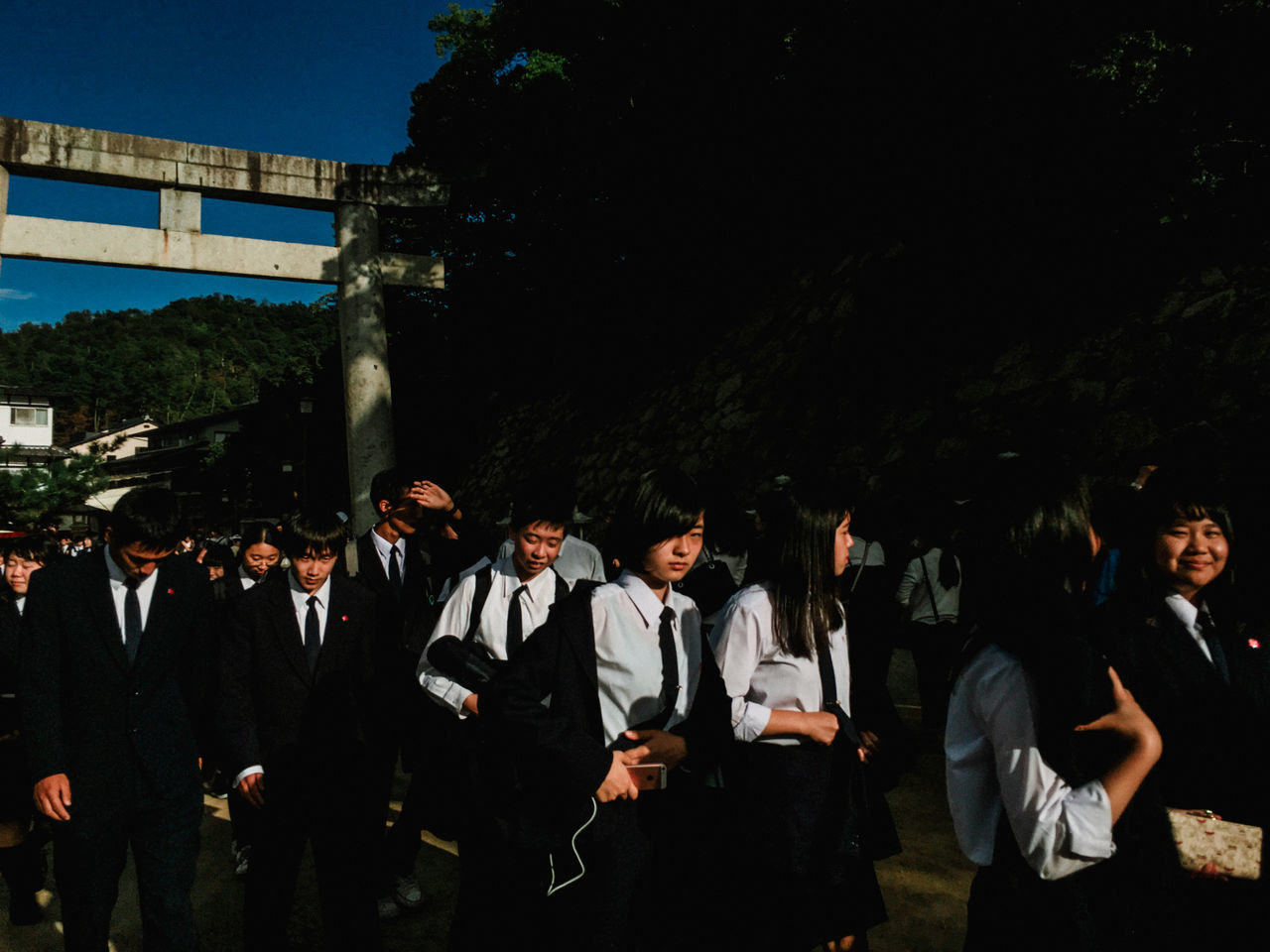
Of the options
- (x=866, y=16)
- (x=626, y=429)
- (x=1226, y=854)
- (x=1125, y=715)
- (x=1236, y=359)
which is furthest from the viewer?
(x=626, y=429)

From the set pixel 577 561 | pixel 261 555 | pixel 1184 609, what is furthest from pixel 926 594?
pixel 261 555

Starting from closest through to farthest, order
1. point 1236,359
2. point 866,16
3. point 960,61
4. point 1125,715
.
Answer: point 1125,715 < point 1236,359 < point 960,61 < point 866,16

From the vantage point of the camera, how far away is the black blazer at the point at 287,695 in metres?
2.77

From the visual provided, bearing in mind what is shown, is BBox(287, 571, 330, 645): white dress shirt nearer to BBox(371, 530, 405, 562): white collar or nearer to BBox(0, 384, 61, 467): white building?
BBox(371, 530, 405, 562): white collar

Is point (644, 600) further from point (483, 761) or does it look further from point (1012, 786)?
point (1012, 786)

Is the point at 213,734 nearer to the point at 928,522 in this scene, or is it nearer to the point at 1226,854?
the point at 1226,854

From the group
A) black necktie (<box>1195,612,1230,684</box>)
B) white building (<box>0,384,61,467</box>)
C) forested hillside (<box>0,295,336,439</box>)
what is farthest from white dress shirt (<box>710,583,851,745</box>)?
white building (<box>0,384,61,467</box>)

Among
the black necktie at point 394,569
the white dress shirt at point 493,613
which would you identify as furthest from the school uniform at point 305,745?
the black necktie at point 394,569

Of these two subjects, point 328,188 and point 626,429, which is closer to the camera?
point 328,188

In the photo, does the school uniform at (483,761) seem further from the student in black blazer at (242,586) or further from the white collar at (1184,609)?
the white collar at (1184,609)

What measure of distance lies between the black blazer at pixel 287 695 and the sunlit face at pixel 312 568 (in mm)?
62

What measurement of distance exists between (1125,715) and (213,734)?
278cm

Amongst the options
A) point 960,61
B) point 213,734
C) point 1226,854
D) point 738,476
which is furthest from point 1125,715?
point 960,61

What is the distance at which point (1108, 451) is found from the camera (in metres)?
6.27
